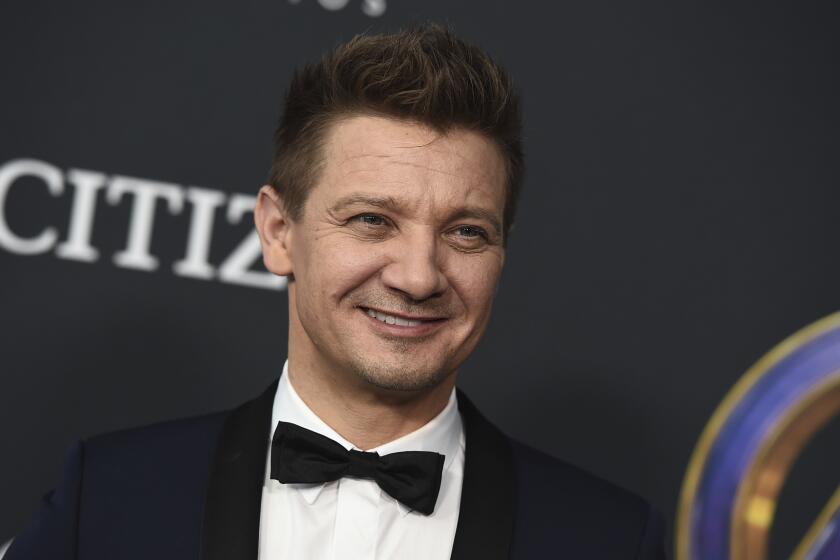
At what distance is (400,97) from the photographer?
1.89 meters

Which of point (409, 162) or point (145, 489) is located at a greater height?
point (409, 162)

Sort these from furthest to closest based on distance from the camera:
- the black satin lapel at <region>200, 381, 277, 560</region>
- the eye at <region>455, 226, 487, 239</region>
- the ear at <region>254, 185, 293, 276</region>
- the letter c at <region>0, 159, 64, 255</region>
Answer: the letter c at <region>0, 159, 64, 255</region>, the ear at <region>254, 185, 293, 276</region>, the eye at <region>455, 226, 487, 239</region>, the black satin lapel at <region>200, 381, 277, 560</region>

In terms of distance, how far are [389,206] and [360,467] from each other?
446 millimetres

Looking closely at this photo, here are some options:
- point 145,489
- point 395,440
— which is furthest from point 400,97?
point 145,489

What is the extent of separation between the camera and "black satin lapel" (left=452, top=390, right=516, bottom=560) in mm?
1837

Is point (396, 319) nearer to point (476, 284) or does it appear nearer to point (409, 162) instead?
point (476, 284)

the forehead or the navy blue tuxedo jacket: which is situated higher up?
the forehead

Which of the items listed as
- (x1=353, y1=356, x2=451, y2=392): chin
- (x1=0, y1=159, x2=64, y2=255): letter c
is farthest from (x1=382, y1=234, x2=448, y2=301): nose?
(x1=0, y1=159, x2=64, y2=255): letter c

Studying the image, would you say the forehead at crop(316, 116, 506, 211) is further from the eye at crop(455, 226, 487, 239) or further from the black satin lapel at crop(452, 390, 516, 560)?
the black satin lapel at crop(452, 390, 516, 560)

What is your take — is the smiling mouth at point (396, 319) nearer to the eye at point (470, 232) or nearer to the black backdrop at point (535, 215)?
the eye at point (470, 232)

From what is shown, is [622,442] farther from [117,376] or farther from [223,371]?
[117,376]

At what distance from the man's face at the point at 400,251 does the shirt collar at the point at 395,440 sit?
111mm

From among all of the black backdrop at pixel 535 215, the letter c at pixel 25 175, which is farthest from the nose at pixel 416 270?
the letter c at pixel 25 175

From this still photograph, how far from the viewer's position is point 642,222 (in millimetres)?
2746
